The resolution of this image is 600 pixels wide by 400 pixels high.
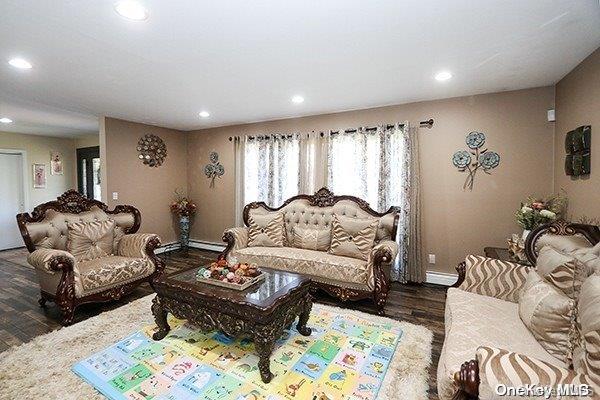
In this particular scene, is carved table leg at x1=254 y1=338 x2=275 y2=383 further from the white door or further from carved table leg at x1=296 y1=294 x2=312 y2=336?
the white door

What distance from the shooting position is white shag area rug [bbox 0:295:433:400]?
5.90 feet

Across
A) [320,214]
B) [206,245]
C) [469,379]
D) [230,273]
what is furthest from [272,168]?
[469,379]

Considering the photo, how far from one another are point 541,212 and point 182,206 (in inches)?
213

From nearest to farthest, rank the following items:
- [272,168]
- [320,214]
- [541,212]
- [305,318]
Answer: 1. [305,318]
2. [541,212]
3. [320,214]
4. [272,168]

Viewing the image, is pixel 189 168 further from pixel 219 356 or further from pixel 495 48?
pixel 495 48

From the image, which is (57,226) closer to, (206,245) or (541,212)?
(206,245)

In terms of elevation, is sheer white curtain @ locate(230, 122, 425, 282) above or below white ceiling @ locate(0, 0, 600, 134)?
below

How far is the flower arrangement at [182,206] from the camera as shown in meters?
5.56

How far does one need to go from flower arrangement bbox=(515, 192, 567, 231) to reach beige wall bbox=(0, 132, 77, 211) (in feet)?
27.9

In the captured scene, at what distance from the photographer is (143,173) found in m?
5.16

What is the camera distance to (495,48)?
7.72 ft

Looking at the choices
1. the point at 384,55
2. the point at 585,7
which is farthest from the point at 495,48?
the point at 384,55

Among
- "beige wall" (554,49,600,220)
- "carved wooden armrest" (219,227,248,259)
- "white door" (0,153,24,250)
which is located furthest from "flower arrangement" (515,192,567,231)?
"white door" (0,153,24,250)

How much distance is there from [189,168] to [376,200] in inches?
156
